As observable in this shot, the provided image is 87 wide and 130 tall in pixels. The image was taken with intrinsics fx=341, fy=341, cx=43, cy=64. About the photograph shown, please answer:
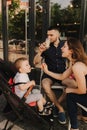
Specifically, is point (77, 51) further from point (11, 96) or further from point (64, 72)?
point (11, 96)

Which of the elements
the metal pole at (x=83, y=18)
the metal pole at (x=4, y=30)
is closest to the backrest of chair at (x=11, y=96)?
the metal pole at (x=83, y=18)

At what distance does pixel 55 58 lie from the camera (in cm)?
536

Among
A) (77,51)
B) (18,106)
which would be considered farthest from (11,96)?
(77,51)

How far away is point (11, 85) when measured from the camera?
4355mm

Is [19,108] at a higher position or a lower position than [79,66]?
lower

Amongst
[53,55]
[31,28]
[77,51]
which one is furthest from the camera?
[31,28]

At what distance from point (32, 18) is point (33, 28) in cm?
22

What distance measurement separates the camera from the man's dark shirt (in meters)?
5.34

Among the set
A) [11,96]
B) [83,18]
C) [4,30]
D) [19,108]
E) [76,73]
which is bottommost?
[19,108]

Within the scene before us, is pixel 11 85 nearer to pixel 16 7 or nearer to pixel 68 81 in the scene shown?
pixel 68 81

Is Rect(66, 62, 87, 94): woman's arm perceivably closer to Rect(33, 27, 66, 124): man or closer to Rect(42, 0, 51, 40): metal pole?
Rect(33, 27, 66, 124): man

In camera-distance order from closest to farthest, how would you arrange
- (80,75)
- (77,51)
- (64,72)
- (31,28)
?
1. (80,75)
2. (77,51)
3. (64,72)
4. (31,28)

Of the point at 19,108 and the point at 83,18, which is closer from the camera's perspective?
the point at 19,108

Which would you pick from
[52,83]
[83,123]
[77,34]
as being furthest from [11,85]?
[77,34]
